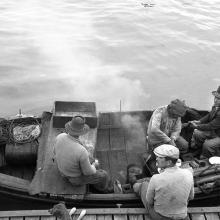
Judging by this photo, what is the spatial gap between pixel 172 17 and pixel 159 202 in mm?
19498

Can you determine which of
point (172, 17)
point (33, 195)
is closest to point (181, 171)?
point (33, 195)

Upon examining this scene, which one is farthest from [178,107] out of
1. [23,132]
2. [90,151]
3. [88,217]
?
[23,132]

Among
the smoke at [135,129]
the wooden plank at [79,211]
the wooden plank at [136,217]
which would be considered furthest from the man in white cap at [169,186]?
the smoke at [135,129]

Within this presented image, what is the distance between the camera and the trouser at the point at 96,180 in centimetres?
727

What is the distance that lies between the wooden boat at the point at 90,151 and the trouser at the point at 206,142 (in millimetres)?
459

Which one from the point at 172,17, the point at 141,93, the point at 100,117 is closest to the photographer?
the point at 100,117

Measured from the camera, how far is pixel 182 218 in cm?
621

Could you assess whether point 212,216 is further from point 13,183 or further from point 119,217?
point 13,183

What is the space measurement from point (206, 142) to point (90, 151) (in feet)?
9.83

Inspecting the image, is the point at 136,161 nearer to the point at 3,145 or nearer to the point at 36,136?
the point at 36,136

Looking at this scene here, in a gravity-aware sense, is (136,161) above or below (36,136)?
below

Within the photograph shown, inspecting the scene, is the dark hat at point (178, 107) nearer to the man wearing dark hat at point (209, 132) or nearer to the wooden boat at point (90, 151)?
the man wearing dark hat at point (209, 132)

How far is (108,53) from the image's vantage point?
18500 millimetres

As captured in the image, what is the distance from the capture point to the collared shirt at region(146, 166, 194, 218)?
5777 mm
